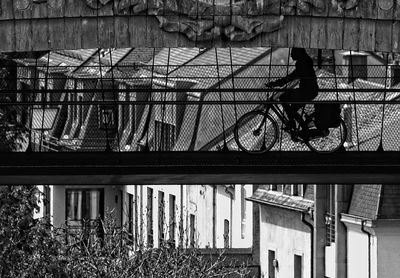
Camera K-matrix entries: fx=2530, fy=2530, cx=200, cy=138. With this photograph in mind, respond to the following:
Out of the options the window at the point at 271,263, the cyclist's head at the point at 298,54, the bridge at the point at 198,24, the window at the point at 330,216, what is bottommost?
the window at the point at 271,263

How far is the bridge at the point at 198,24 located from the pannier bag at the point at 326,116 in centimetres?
602

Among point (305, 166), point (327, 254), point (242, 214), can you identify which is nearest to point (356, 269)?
point (327, 254)

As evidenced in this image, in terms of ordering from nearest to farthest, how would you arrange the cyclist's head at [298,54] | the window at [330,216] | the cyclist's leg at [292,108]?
the cyclist's head at [298,54] < the cyclist's leg at [292,108] < the window at [330,216]

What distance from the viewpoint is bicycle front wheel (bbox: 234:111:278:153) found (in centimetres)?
3500

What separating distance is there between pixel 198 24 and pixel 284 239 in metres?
40.3

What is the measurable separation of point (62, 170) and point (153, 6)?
5.51 meters

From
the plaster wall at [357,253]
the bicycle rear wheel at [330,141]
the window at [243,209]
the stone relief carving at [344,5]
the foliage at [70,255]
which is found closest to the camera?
the stone relief carving at [344,5]

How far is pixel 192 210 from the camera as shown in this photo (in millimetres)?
74562

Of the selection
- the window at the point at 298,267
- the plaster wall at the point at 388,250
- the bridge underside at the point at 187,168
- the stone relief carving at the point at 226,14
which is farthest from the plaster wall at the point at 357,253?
the stone relief carving at the point at 226,14

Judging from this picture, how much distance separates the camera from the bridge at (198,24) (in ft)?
95.0

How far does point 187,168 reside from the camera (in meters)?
34.3

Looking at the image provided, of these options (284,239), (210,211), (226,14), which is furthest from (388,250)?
(226,14)

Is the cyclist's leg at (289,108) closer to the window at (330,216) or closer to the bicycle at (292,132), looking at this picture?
the bicycle at (292,132)

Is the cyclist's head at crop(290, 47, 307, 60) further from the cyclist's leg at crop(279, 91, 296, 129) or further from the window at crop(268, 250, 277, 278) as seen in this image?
the window at crop(268, 250, 277, 278)
